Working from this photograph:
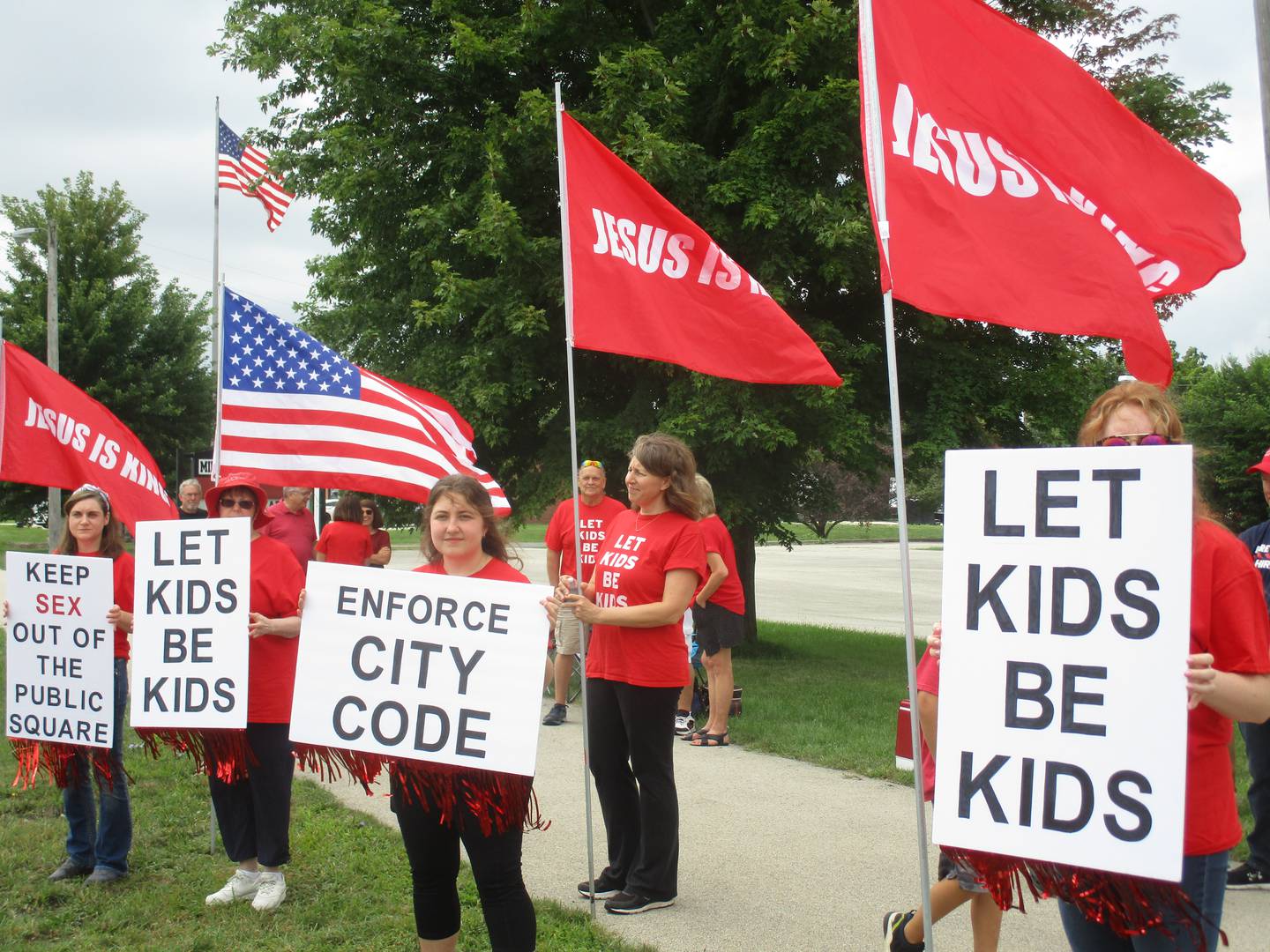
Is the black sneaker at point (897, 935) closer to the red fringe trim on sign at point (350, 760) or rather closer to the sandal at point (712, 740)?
the red fringe trim on sign at point (350, 760)

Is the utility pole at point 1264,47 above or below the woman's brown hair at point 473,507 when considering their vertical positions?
above

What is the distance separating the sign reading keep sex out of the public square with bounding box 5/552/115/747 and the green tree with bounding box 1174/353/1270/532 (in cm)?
1277

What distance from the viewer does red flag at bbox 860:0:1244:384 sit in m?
3.49

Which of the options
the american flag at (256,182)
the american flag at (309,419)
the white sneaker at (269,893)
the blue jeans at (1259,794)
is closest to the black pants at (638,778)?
the american flag at (309,419)

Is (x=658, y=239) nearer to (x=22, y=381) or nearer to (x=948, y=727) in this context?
(x=948, y=727)

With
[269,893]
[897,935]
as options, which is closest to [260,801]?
[269,893]

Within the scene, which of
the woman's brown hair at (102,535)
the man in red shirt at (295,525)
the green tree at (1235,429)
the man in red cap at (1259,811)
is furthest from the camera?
the green tree at (1235,429)

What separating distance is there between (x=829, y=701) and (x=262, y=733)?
5778 mm

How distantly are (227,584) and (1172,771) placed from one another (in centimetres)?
354

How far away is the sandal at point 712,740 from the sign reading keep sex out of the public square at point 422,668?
437 cm

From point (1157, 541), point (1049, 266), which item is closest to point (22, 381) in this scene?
point (1049, 266)

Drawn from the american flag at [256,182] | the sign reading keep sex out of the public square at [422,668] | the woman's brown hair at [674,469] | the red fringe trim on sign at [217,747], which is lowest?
the red fringe trim on sign at [217,747]

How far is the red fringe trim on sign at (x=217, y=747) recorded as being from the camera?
4348mm

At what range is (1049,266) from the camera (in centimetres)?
354
